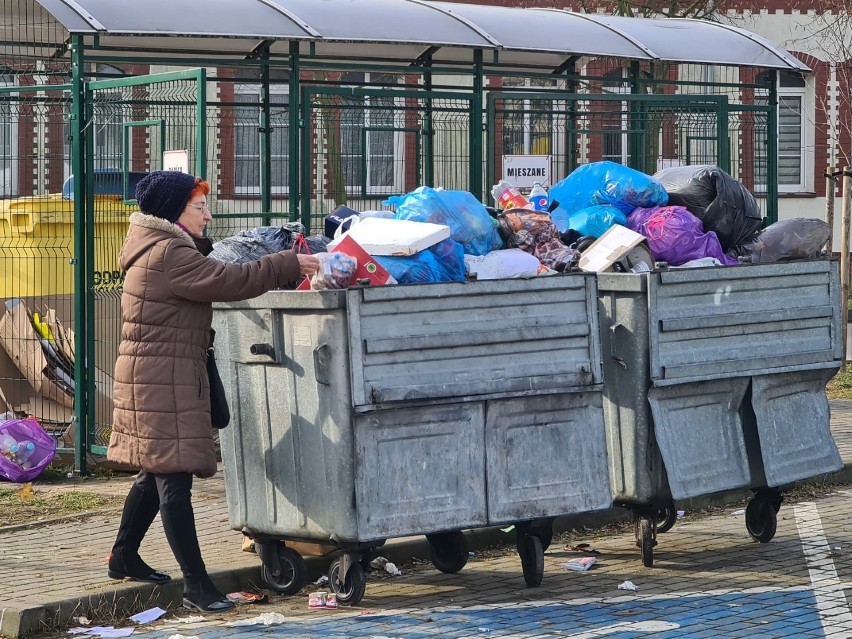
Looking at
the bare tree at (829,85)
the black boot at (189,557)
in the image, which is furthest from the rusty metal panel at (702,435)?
the bare tree at (829,85)

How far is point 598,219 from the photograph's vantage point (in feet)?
25.9

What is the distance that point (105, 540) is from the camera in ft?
24.7

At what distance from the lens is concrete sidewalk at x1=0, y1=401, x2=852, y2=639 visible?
6.13 metres

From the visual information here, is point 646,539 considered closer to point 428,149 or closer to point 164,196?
point 164,196

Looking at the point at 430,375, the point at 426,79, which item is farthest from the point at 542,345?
the point at 426,79

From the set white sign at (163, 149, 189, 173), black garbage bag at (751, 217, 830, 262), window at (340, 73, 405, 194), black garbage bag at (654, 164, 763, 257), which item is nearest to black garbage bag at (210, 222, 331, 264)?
white sign at (163, 149, 189, 173)

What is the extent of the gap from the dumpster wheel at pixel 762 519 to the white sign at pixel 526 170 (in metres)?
4.88

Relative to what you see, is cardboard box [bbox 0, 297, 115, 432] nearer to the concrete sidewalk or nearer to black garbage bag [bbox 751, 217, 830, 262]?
the concrete sidewalk

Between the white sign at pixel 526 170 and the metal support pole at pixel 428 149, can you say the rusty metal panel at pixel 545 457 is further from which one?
the metal support pole at pixel 428 149

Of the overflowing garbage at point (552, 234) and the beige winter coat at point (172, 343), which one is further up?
the overflowing garbage at point (552, 234)

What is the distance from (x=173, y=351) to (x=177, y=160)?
278 cm

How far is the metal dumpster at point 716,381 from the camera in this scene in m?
7.13

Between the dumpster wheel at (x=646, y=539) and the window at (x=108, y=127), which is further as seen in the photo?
the window at (x=108, y=127)

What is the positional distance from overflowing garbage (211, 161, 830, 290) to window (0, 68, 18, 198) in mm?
3489
